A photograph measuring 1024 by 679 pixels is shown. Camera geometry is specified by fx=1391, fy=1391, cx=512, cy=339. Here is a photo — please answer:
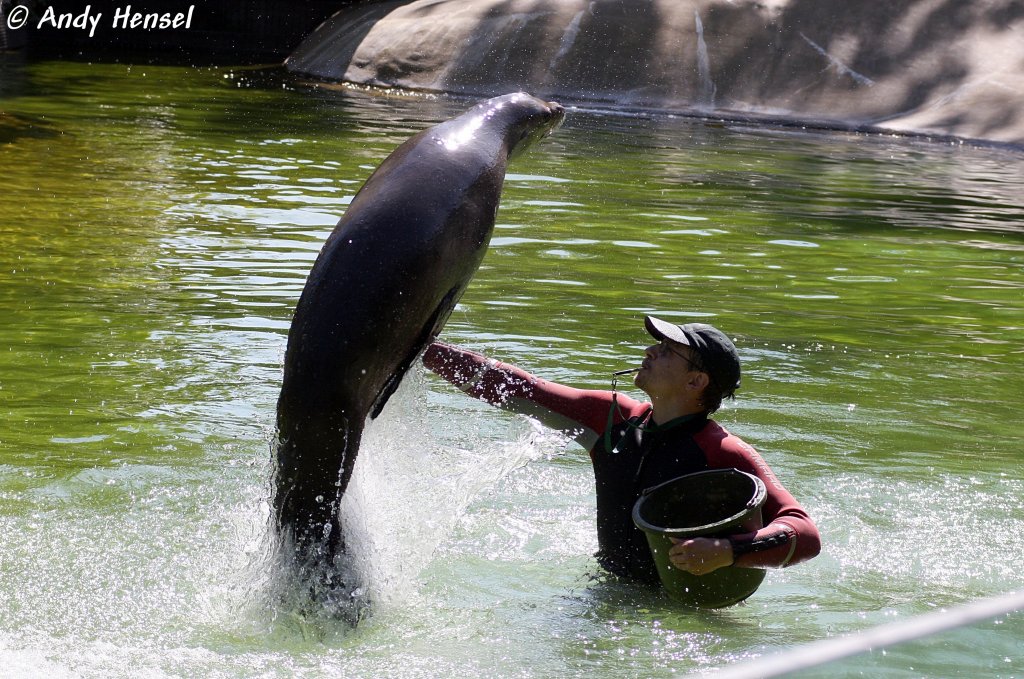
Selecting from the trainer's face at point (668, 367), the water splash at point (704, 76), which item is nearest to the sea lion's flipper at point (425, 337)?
the trainer's face at point (668, 367)

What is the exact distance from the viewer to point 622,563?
4090 millimetres

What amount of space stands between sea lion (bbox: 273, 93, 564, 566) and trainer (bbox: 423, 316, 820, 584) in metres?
0.84

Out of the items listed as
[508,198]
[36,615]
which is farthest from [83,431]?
[508,198]

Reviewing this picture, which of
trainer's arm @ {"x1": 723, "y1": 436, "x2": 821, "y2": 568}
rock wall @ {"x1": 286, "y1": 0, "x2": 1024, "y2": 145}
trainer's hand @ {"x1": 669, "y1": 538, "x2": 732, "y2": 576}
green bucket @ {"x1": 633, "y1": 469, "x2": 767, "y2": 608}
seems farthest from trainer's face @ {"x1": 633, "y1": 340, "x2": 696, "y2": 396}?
rock wall @ {"x1": 286, "y1": 0, "x2": 1024, "y2": 145}

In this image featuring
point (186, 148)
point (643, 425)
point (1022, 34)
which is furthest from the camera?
point (1022, 34)

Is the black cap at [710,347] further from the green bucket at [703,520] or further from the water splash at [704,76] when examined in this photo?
the water splash at [704,76]

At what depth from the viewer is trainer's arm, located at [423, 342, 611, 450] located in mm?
4023

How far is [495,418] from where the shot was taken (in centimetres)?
595

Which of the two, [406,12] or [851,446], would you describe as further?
[406,12]

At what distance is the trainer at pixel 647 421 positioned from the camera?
3.85 meters

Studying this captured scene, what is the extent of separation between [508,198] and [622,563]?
23.0 feet

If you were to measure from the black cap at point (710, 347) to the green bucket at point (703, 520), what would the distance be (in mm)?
278

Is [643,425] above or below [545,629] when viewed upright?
above

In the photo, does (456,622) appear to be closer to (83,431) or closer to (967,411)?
(83,431)
